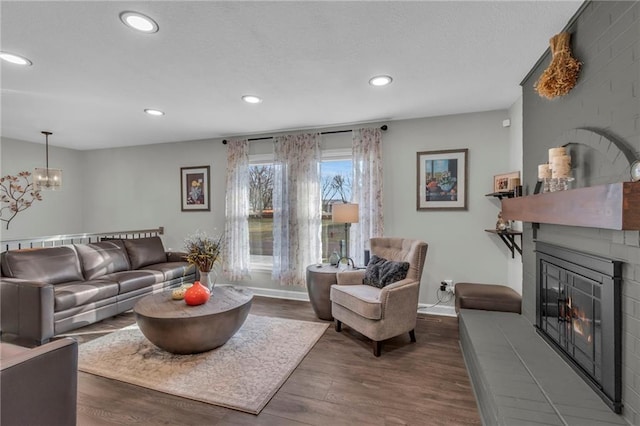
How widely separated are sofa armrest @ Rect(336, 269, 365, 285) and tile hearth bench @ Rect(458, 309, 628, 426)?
1.17 m

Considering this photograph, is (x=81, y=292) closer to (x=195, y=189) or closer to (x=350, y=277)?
(x=195, y=189)

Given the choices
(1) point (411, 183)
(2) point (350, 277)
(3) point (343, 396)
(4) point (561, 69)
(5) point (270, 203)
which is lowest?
(3) point (343, 396)

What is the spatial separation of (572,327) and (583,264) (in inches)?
18.8

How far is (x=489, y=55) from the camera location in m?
2.26

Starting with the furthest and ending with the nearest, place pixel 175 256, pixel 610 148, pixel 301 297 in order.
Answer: pixel 175 256 < pixel 301 297 < pixel 610 148

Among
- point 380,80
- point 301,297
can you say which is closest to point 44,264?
point 301,297

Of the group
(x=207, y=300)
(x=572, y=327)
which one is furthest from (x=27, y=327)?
(x=572, y=327)

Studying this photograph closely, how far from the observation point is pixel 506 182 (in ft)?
10.3

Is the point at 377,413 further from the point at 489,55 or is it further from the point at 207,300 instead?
the point at 489,55

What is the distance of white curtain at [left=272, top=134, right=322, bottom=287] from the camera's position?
4.21 meters

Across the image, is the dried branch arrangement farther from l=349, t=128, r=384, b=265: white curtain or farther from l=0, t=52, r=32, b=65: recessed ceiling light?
l=0, t=52, r=32, b=65: recessed ceiling light

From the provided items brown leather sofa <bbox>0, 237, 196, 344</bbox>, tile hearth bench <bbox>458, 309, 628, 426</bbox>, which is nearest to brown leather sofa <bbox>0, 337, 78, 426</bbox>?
brown leather sofa <bbox>0, 237, 196, 344</bbox>

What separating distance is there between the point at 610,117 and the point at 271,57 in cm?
217

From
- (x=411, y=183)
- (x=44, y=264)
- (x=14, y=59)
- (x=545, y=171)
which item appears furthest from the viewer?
(x=411, y=183)
